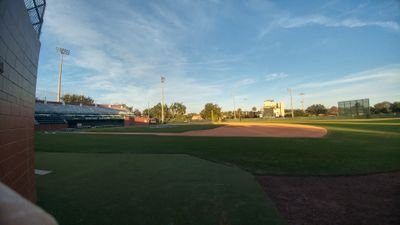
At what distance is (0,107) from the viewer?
9.12ft

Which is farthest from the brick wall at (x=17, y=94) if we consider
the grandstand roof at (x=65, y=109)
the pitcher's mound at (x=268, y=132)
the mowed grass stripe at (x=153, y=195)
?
the grandstand roof at (x=65, y=109)

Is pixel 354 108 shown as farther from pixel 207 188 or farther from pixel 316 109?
pixel 207 188

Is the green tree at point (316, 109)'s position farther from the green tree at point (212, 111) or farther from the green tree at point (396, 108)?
the green tree at point (212, 111)

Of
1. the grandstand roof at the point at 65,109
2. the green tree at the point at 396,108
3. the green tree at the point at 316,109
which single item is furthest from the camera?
the green tree at the point at 316,109

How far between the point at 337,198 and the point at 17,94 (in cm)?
588

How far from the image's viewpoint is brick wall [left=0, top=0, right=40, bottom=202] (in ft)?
9.37

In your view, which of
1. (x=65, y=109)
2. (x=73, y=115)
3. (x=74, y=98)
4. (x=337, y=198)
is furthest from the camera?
(x=74, y=98)

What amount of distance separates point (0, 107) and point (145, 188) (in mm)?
3262

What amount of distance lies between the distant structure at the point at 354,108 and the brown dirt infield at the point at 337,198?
55885 millimetres

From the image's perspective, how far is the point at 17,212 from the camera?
801mm

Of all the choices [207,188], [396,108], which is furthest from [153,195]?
[396,108]

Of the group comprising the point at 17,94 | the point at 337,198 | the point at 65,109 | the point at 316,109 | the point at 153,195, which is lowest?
the point at 337,198

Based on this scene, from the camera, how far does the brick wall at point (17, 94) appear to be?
2857 millimetres

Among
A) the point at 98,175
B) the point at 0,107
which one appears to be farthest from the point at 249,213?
the point at 98,175
